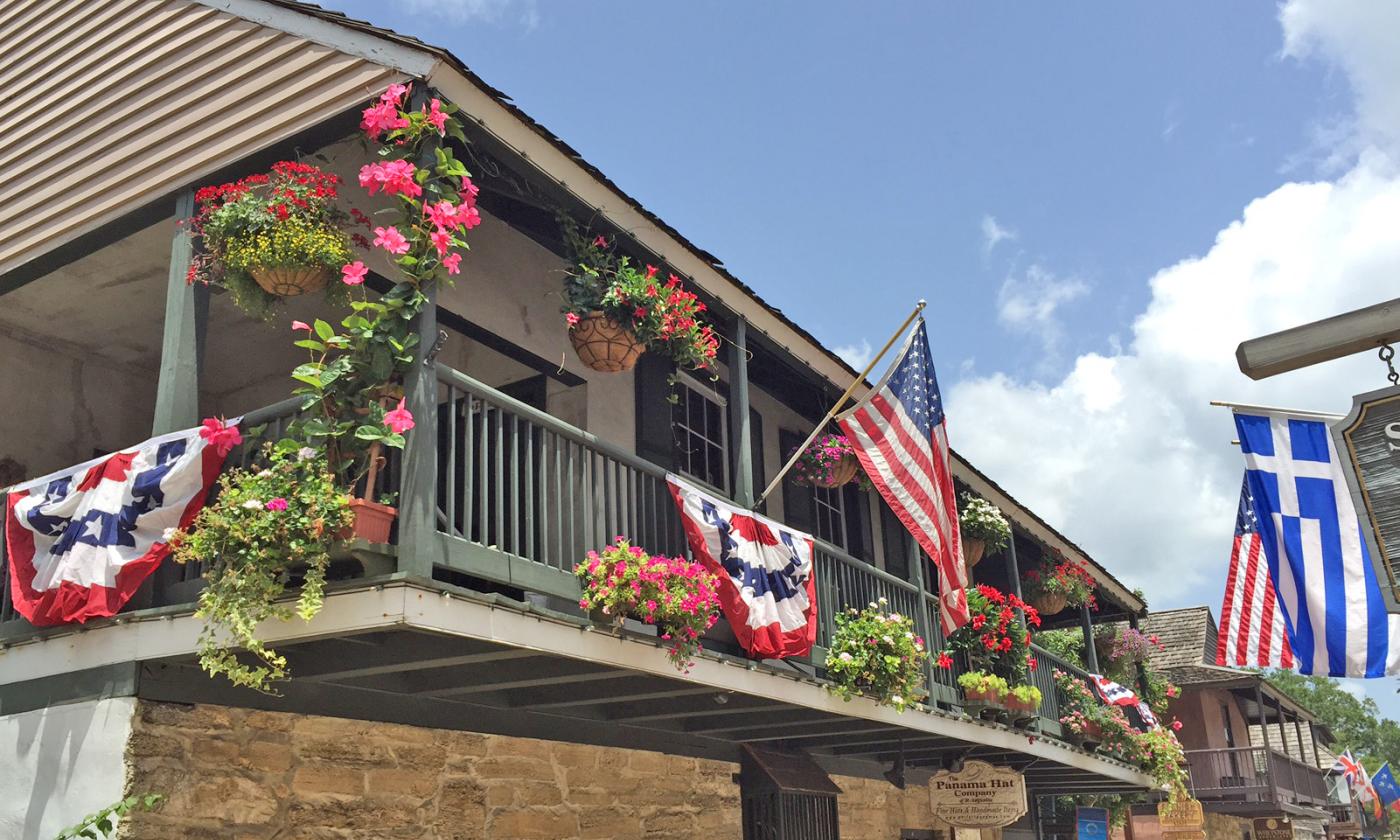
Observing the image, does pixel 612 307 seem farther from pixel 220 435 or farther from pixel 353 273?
pixel 220 435

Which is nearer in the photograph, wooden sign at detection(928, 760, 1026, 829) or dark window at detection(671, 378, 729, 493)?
dark window at detection(671, 378, 729, 493)

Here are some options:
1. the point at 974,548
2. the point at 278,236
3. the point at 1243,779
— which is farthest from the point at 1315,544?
the point at 1243,779

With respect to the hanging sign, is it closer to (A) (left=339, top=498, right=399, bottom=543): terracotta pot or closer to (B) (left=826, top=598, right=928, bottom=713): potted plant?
(A) (left=339, top=498, right=399, bottom=543): terracotta pot

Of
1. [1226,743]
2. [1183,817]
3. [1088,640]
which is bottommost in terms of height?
[1183,817]

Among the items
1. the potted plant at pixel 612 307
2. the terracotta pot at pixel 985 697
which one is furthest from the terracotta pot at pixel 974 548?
the potted plant at pixel 612 307

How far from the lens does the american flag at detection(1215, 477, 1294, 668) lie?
397 inches

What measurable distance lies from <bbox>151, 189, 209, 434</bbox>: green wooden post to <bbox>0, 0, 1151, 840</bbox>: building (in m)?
0.02

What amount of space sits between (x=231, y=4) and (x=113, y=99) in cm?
Answer: 127

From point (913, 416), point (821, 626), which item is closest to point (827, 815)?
point (821, 626)

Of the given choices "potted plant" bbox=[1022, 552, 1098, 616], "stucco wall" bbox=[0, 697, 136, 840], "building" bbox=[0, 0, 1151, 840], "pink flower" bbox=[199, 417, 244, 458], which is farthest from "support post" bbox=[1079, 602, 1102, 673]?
"stucco wall" bbox=[0, 697, 136, 840]

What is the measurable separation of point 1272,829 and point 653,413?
28543 millimetres

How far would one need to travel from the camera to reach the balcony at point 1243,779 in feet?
85.6

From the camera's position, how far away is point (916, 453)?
929cm

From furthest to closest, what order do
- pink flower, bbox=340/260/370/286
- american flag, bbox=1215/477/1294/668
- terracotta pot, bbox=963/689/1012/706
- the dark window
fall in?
terracotta pot, bbox=963/689/1012/706
the dark window
american flag, bbox=1215/477/1294/668
pink flower, bbox=340/260/370/286
